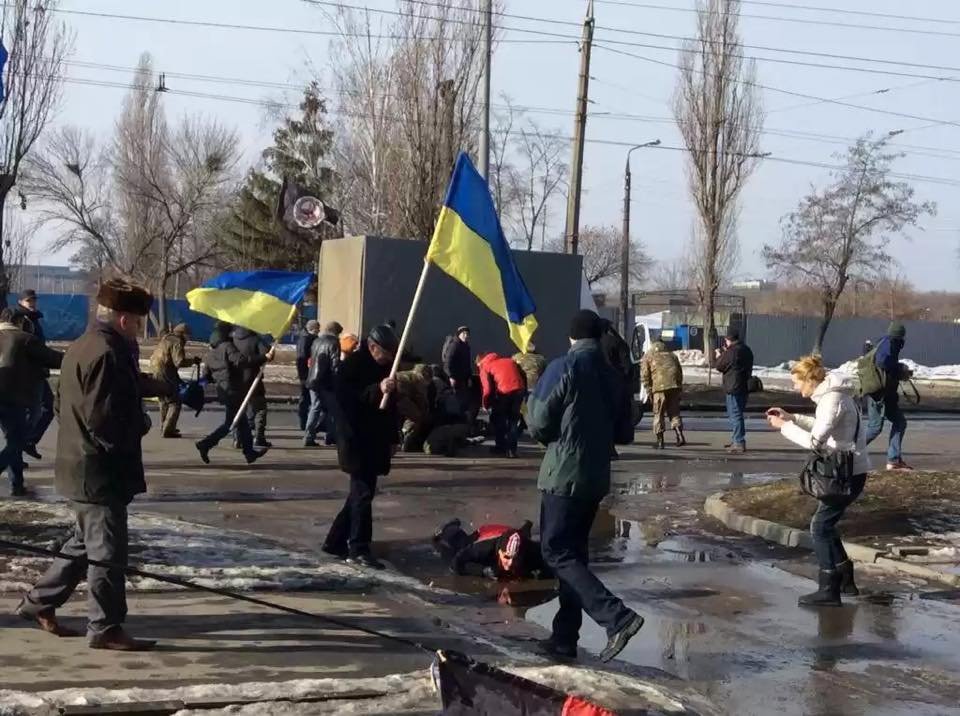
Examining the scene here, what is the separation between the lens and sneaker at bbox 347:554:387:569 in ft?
31.0

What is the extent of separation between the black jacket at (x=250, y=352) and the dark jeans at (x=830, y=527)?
8.20 metres

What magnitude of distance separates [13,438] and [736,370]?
10452 millimetres

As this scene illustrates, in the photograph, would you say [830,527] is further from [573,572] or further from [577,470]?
[577,470]

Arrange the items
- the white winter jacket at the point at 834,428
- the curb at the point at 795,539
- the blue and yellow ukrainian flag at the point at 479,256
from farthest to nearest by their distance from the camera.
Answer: the curb at the point at 795,539, the blue and yellow ukrainian flag at the point at 479,256, the white winter jacket at the point at 834,428

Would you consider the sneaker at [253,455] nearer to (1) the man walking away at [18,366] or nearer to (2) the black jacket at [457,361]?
(2) the black jacket at [457,361]

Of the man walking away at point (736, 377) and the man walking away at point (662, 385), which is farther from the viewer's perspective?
the man walking away at point (662, 385)

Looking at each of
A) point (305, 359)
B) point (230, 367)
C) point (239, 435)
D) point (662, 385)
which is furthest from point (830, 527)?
point (305, 359)

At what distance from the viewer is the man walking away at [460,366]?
1788 cm

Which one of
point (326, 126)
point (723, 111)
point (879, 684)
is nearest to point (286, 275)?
point (879, 684)

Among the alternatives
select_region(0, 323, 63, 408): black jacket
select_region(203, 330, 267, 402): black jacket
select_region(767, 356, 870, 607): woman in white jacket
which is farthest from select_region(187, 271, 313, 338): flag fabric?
select_region(767, 356, 870, 607): woman in white jacket

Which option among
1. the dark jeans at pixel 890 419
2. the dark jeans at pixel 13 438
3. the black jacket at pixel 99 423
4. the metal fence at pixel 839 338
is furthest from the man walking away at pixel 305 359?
the metal fence at pixel 839 338

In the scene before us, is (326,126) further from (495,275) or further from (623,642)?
(623,642)

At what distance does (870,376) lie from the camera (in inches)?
637

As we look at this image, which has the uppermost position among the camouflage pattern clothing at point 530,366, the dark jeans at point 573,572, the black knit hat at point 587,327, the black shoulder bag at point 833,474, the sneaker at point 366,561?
the black knit hat at point 587,327
